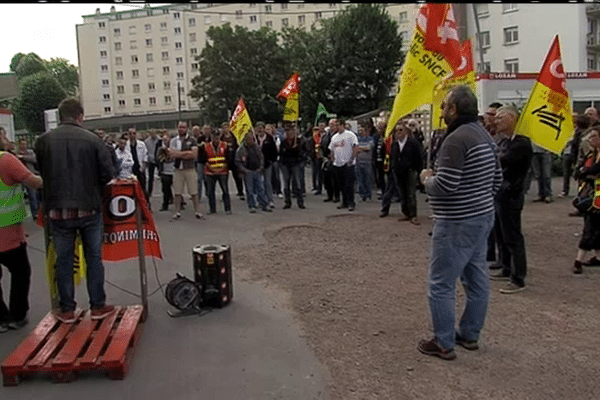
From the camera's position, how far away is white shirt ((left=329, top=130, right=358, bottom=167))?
12867mm

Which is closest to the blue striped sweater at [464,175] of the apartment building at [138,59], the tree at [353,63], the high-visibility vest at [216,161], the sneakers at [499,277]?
the sneakers at [499,277]

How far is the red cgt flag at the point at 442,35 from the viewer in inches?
249

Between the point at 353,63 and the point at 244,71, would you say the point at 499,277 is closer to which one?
the point at 353,63

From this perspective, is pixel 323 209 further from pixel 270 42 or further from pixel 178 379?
pixel 270 42

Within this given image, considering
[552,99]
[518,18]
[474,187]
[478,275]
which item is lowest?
[478,275]

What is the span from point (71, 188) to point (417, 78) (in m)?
3.59

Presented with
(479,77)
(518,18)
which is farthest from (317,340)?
(518,18)

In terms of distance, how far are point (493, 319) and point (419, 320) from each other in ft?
2.33

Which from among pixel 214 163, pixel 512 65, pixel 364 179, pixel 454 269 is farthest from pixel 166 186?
A: pixel 512 65

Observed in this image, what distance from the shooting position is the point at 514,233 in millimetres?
6398

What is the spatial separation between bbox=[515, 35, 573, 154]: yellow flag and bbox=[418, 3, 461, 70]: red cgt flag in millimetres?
1351

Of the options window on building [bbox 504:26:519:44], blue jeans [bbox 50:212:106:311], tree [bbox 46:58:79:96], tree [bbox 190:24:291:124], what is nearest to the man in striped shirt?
blue jeans [bbox 50:212:106:311]

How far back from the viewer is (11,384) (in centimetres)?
440

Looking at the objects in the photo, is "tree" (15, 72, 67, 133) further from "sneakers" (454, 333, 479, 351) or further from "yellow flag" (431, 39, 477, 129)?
"sneakers" (454, 333, 479, 351)
